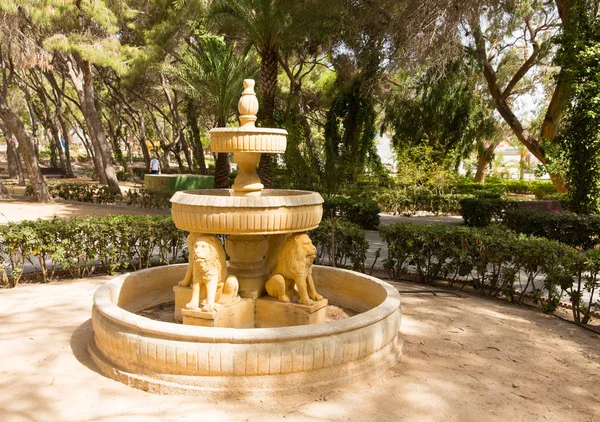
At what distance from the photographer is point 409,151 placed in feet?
69.1

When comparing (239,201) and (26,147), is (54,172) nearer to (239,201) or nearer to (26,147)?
(26,147)

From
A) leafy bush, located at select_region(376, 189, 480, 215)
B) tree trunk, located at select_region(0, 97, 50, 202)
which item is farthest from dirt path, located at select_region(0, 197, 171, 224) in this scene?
leafy bush, located at select_region(376, 189, 480, 215)

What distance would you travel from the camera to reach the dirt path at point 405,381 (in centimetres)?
349

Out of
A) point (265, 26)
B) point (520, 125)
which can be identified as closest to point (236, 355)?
point (265, 26)

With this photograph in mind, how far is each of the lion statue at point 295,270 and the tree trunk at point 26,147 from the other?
1557cm

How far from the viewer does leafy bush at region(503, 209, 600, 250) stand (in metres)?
9.85

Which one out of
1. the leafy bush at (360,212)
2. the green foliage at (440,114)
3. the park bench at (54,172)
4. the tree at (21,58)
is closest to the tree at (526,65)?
the green foliage at (440,114)

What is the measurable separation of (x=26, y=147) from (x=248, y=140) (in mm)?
15513

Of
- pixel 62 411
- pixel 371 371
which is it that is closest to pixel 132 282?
pixel 62 411

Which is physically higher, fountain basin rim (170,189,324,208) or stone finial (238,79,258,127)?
stone finial (238,79,258,127)

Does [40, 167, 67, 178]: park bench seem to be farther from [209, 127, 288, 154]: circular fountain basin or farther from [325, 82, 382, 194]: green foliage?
[209, 127, 288, 154]: circular fountain basin

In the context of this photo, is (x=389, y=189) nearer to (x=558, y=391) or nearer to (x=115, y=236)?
(x=115, y=236)

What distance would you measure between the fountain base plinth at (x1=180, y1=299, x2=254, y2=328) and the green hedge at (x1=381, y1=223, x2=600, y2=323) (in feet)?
10.5

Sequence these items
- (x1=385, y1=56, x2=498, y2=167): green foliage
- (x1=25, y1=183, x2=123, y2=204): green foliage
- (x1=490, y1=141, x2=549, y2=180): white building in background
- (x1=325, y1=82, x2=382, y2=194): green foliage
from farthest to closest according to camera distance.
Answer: (x1=490, y1=141, x2=549, y2=180): white building in background, (x1=325, y1=82, x2=382, y2=194): green foliage, (x1=385, y1=56, x2=498, y2=167): green foliage, (x1=25, y1=183, x2=123, y2=204): green foliage
